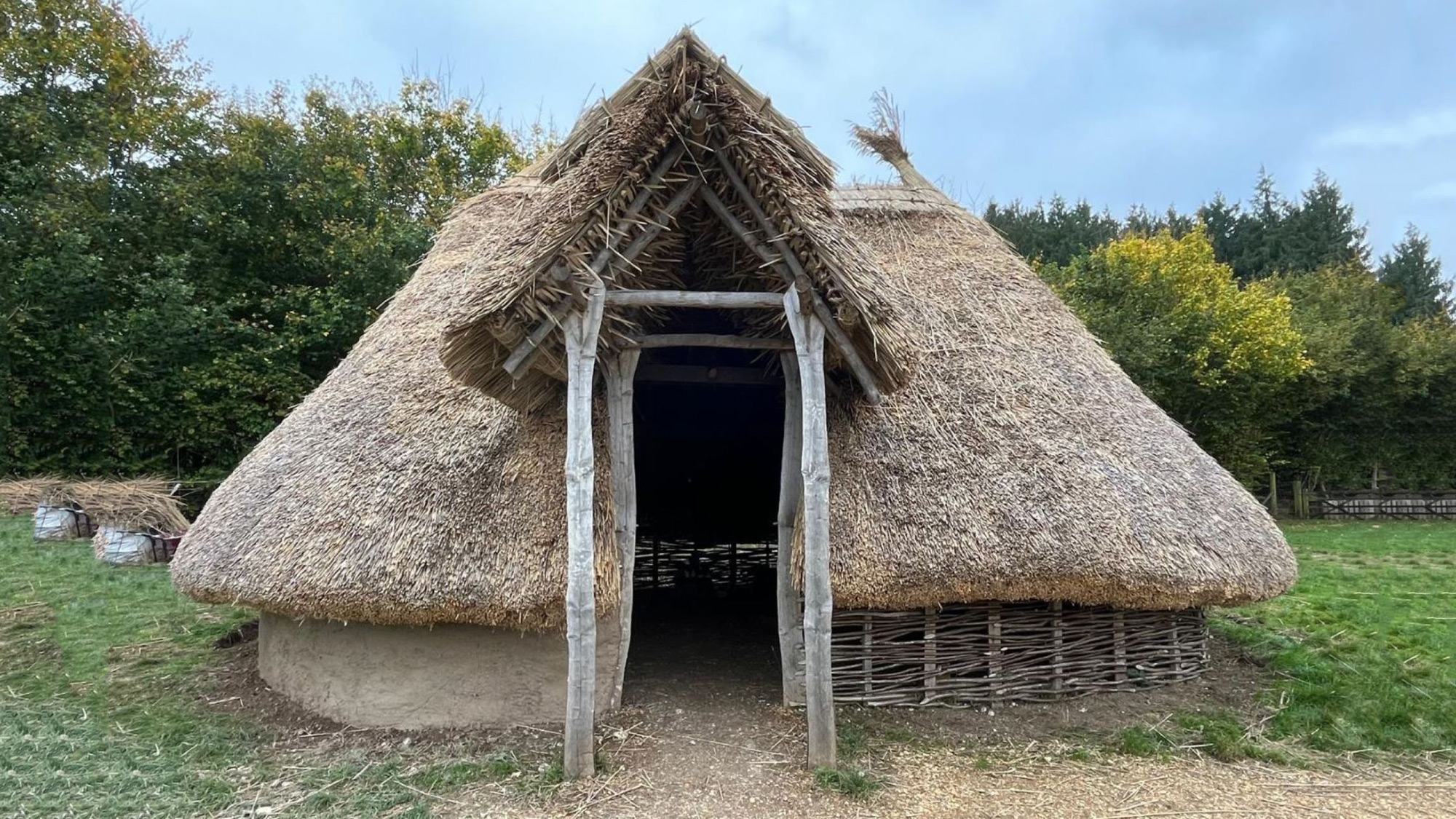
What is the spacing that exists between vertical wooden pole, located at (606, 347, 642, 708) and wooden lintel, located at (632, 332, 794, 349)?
125 millimetres

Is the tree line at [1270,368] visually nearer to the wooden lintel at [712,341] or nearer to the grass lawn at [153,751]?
the wooden lintel at [712,341]

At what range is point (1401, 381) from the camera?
17953 millimetres

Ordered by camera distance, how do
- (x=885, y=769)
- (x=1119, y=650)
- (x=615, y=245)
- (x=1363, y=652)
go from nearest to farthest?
(x=615, y=245)
(x=885, y=769)
(x=1119, y=650)
(x=1363, y=652)

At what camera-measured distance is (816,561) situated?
14.9 ft

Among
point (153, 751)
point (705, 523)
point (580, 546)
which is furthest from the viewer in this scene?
point (705, 523)

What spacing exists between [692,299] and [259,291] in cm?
1444

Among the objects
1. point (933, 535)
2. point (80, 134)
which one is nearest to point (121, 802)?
point (933, 535)

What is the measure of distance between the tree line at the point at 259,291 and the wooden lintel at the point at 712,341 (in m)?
11.9

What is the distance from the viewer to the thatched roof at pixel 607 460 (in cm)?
448

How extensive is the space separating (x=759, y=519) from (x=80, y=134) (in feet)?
47.5

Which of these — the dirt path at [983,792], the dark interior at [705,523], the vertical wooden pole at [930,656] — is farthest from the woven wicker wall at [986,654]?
the dark interior at [705,523]

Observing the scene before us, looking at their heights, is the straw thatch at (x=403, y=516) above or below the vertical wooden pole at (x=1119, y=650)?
above

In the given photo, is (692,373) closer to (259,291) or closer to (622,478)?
(622,478)

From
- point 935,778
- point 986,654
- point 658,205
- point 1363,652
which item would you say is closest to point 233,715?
point 658,205
